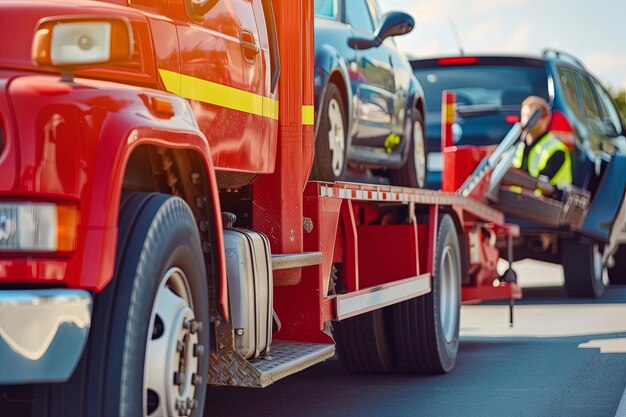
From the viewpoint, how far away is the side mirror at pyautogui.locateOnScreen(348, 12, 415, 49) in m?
9.58

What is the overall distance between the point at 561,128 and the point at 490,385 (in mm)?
5626

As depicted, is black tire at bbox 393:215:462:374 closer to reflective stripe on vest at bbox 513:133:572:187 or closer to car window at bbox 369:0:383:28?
car window at bbox 369:0:383:28

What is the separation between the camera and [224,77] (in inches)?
209

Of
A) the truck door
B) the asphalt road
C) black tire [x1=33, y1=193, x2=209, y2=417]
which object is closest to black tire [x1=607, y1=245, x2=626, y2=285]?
the asphalt road

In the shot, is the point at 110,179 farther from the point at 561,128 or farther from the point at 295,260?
the point at 561,128

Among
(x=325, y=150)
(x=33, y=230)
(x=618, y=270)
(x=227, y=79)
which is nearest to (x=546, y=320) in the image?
(x=325, y=150)

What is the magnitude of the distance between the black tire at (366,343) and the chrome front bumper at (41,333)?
471 cm

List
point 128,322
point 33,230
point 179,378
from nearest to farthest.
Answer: point 33,230, point 128,322, point 179,378

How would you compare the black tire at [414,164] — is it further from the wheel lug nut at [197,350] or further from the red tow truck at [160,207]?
the wheel lug nut at [197,350]

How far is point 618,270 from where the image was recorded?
1744 centimetres

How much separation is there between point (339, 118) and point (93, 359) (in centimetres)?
521

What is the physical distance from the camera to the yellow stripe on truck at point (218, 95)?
15.9ft

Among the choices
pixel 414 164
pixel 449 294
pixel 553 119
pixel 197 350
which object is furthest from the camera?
pixel 553 119

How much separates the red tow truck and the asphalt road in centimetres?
70
